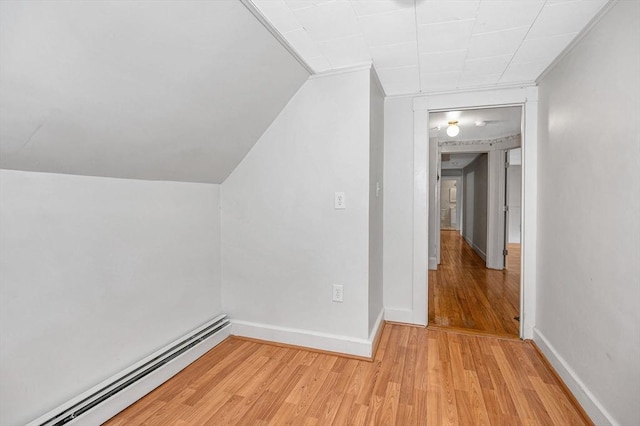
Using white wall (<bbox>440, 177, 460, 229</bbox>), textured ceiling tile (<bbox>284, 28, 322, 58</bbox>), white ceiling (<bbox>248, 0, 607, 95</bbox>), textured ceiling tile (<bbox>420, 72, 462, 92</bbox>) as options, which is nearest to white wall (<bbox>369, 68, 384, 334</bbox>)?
white ceiling (<bbox>248, 0, 607, 95</bbox>)

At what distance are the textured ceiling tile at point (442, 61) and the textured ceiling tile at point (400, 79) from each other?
0.09 meters

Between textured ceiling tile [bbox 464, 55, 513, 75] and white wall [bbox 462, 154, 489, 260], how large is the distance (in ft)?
11.6

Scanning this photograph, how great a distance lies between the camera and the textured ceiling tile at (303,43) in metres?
1.76

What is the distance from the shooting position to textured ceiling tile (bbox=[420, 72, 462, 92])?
2336mm

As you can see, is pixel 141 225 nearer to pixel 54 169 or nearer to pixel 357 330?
pixel 54 169

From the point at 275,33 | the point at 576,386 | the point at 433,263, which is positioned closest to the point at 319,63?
the point at 275,33

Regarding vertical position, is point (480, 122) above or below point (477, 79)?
above

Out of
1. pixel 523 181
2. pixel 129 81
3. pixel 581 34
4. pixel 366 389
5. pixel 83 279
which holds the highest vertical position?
pixel 581 34

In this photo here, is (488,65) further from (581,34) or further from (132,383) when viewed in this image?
(132,383)

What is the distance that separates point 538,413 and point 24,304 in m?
2.62

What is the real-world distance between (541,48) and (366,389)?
244 cm

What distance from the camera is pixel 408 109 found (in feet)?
8.96

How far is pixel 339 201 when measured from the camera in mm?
2201

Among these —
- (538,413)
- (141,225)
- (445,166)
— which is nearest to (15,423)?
(141,225)
